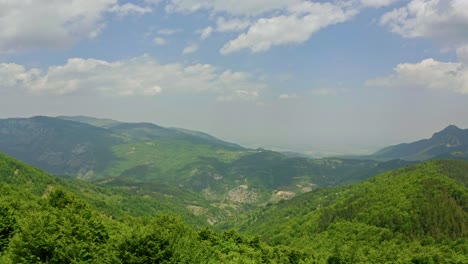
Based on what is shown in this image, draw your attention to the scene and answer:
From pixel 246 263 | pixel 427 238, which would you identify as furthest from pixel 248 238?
pixel 427 238

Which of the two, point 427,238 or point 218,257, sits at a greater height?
point 218,257

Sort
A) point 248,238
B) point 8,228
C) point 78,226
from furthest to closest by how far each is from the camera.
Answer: point 248,238, point 8,228, point 78,226

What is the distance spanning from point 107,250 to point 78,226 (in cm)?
1091

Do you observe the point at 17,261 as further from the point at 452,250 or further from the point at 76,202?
the point at 452,250

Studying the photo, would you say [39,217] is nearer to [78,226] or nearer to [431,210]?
[78,226]

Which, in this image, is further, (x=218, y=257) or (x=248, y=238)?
(x=248, y=238)

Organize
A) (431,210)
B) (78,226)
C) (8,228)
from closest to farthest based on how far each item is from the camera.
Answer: (78,226), (8,228), (431,210)

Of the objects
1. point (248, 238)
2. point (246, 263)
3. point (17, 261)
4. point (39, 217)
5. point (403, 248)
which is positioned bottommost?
point (403, 248)

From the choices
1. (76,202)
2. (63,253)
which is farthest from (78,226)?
(76,202)

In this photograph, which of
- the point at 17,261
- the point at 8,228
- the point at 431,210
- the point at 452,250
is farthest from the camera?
→ the point at 431,210

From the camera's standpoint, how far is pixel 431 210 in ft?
652

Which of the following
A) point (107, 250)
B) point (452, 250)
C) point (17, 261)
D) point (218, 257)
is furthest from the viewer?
point (452, 250)

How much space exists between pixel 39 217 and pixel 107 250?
44.6 feet

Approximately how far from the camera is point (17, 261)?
185ft
